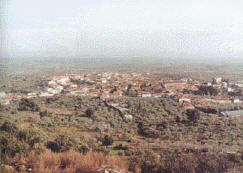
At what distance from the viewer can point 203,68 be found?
480cm

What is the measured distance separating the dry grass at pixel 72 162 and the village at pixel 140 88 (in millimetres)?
1216

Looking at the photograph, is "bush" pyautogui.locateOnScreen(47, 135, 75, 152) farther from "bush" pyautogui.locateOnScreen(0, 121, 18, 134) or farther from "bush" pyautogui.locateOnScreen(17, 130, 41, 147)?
"bush" pyautogui.locateOnScreen(0, 121, 18, 134)

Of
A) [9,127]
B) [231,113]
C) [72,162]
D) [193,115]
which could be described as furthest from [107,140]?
[231,113]

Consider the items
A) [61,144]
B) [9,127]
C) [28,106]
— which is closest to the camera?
[61,144]

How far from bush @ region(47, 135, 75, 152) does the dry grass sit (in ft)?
0.81

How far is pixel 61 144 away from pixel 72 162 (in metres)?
0.63

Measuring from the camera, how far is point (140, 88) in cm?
513

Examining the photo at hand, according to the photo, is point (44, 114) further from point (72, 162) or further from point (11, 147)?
point (72, 162)

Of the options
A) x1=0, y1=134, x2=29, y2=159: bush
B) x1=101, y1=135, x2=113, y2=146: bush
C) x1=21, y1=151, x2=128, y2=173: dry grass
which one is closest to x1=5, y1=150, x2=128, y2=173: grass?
x1=21, y1=151, x2=128, y2=173: dry grass

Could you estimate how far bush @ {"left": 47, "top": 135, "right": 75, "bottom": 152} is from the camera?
4.55 metres

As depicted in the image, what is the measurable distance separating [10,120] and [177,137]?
2672 mm

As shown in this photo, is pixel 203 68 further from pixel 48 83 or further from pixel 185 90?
pixel 48 83

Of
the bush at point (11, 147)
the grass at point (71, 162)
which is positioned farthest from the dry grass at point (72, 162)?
the bush at point (11, 147)

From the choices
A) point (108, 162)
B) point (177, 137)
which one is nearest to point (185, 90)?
point (177, 137)
